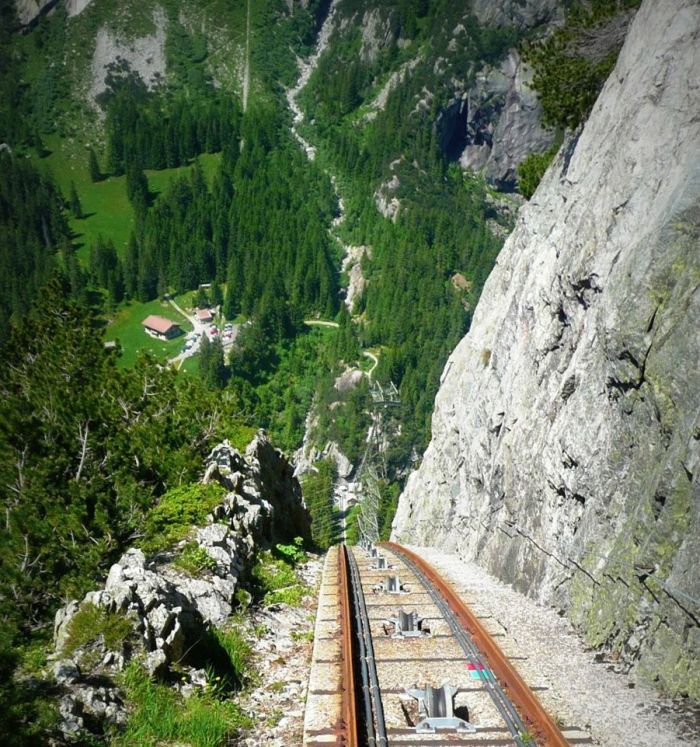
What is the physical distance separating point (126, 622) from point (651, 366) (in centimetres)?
1230

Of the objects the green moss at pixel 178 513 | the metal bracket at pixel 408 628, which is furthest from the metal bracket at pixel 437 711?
the green moss at pixel 178 513

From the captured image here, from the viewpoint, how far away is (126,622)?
378 inches

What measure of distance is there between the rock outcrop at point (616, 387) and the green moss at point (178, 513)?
966 cm

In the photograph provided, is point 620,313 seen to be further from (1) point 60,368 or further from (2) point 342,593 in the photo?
(1) point 60,368

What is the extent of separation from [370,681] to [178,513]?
8.36m

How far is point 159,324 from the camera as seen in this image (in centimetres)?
15675

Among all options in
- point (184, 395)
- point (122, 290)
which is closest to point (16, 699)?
point (184, 395)

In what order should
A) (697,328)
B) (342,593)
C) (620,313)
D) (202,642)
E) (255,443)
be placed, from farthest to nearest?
(255,443) → (620,313) → (342,593) → (697,328) → (202,642)

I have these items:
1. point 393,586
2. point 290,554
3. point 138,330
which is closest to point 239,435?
point 290,554

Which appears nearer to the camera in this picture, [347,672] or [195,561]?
[347,672]

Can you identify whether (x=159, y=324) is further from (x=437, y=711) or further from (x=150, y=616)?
(x=437, y=711)

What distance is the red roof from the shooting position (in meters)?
155

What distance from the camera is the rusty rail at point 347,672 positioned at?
819cm

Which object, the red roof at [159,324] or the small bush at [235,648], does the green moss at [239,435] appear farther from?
the red roof at [159,324]
